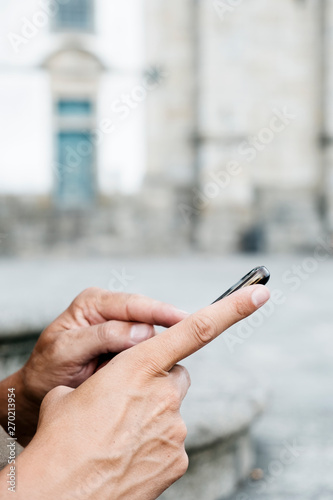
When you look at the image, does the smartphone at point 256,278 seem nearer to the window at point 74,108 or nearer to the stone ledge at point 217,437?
the stone ledge at point 217,437

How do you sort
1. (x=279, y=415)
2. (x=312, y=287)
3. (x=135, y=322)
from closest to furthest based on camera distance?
(x=135, y=322) < (x=279, y=415) < (x=312, y=287)

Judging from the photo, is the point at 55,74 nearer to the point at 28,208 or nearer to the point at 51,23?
the point at 51,23

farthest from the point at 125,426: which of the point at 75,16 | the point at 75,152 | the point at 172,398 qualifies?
the point at 75,16

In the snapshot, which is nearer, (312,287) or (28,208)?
(312,287)

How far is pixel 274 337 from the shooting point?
491 centimetres

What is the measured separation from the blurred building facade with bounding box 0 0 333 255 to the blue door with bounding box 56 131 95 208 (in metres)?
0.03

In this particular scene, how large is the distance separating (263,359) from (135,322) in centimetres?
308

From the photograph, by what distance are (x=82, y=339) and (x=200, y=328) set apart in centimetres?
42

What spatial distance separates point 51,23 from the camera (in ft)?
46.9

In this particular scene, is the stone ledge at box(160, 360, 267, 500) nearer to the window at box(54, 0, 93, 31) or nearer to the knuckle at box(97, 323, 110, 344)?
the knuckle at box(97, 323, 110, 344)

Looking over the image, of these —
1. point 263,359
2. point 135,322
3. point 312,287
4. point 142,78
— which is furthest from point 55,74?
point 135,322

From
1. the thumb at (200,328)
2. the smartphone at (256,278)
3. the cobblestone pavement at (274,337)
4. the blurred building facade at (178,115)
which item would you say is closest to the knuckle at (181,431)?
the thumb at (200,328)

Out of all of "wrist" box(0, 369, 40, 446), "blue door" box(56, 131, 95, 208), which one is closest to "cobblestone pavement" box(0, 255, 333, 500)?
"wrist" box(0, 369, 40, 446)

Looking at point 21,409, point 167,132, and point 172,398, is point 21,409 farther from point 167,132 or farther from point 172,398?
point 167,132
